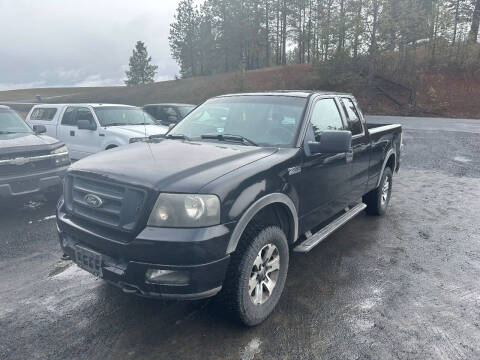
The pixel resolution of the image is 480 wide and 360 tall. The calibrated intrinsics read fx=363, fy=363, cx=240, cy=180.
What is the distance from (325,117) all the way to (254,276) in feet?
7.01

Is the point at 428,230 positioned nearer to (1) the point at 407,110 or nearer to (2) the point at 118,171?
(2) the point at 118,171

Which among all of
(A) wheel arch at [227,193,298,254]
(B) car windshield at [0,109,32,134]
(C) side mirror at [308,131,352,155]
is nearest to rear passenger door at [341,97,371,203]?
(C) side mirror at [308,131,352,155]

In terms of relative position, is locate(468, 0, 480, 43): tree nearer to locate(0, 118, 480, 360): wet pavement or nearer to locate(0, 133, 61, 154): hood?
locate(0, 118, 480, 360): wet pavement

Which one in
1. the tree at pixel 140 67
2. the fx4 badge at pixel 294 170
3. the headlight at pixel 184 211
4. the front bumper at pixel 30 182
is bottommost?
the front bumper at pixel 30 182

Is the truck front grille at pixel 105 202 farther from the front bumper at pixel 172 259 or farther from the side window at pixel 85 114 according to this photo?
the side window at pixel 85 114

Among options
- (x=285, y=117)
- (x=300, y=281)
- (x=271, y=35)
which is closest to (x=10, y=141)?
(x=285, y=117)

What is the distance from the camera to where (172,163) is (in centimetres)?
295

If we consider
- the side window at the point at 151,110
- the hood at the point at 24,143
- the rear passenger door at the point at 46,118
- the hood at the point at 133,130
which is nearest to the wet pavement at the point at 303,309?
the hood at the point at 24,143

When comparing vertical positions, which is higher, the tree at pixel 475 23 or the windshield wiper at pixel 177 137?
the tree at pixel 475 23

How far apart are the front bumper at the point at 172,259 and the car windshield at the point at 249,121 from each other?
1.36 meters

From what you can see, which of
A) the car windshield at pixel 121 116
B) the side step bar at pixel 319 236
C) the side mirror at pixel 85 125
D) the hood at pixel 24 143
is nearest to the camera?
the side step bar at pixel 319 236

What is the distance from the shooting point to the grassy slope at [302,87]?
25.8 m

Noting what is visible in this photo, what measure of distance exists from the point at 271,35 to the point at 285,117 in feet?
176

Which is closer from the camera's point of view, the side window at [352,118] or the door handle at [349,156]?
the door handle at [349,156]
